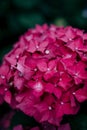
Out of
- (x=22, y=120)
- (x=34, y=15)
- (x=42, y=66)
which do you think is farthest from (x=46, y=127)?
(x=34, y=15)

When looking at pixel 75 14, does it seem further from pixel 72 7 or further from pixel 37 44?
pixel 37 44

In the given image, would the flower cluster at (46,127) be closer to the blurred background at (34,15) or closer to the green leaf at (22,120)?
the green leaf at (22,120)

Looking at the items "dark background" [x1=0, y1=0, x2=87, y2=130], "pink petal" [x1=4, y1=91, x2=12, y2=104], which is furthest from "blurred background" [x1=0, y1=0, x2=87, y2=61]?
"pink petal" [x1=4, y1=91, x2=12, y2=104]

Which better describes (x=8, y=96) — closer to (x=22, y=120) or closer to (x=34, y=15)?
(x=22, y=120)

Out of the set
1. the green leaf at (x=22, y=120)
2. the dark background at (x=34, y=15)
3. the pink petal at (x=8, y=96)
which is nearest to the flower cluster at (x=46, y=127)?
the green leaf at (x=22, y=120)

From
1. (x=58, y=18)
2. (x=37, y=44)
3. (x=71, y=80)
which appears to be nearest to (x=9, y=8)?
(x=58, y=18)

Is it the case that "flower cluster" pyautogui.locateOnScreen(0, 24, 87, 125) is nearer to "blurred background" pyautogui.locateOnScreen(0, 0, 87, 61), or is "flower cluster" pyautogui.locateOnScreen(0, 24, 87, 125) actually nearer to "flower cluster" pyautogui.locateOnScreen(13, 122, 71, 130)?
"flower cluster" pyautogui.locateOnScreen(13, 122, 71, 130)
